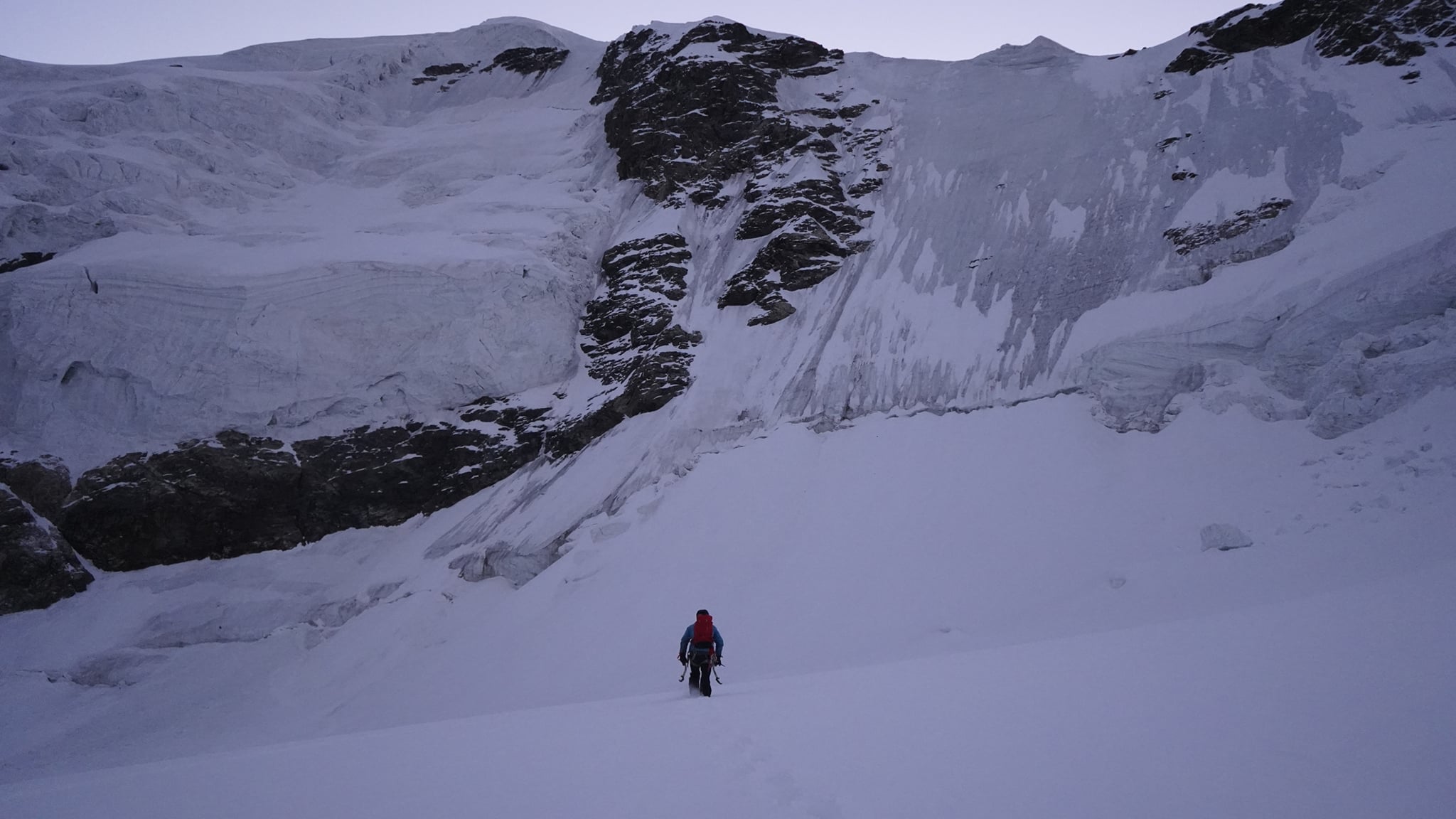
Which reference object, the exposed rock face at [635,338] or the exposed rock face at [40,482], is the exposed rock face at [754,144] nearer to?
the exposed rock face at [635,338]

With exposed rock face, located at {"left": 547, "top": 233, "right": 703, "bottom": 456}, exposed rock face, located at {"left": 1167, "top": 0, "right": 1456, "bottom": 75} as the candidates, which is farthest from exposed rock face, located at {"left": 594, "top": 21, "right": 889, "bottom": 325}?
exposed rock face, located at {"left": 1167, "top": 0, "right": 1456, "bottom": 75}

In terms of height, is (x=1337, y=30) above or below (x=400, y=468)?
above

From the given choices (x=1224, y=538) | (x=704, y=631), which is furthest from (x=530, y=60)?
(x=1224, y=538)

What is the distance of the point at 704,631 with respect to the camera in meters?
10.1

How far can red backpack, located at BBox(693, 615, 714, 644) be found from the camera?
33.0 feet

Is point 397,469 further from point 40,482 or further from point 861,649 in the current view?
point 861,649

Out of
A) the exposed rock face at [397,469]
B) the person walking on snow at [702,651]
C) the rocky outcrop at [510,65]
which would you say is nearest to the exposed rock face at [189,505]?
the exposed rock face at [397,469]

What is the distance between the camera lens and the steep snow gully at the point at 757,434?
569 cm

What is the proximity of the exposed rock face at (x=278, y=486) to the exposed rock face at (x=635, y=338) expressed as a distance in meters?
2.91

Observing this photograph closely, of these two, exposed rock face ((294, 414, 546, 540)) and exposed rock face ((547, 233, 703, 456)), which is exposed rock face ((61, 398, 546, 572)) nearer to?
exposed rock face ((294, 414, 546, 540))

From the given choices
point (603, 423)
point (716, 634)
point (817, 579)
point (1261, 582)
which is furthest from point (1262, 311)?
point (603, 423)

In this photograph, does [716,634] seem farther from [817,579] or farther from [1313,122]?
[1313,122]

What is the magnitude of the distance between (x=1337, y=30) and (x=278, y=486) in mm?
41702

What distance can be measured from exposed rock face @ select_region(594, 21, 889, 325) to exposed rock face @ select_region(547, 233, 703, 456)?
2.74 metres
